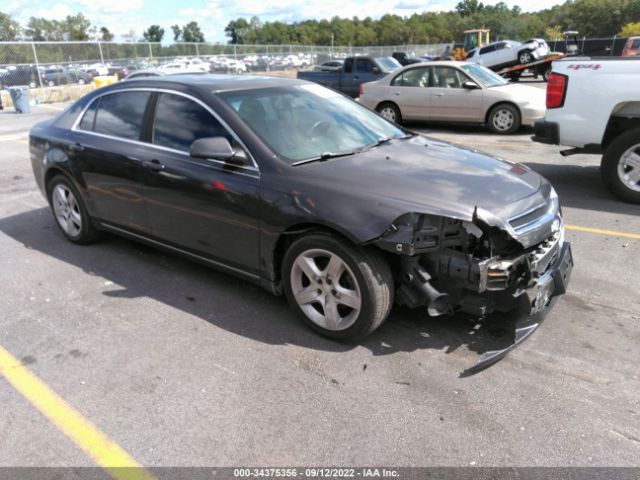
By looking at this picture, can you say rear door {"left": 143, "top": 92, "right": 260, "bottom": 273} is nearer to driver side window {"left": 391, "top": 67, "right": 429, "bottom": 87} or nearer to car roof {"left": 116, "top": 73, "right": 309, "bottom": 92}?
car roof {"left": 116, "top": 73, "right": 309, "bottom": 92}

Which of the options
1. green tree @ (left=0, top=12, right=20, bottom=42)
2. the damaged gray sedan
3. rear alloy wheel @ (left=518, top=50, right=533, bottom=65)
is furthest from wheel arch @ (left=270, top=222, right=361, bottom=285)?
green tree @ (left=0, top=12, right=20, bottom=42)

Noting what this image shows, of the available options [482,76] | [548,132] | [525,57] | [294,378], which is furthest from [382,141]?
[525,57]

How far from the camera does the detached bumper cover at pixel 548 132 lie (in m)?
6.36

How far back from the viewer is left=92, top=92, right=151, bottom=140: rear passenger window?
4.41m

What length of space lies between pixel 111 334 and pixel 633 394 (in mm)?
3311

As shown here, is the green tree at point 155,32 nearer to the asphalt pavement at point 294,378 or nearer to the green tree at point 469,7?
the green tree at point 469,7

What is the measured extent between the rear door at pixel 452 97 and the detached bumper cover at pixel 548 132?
14.9 ft

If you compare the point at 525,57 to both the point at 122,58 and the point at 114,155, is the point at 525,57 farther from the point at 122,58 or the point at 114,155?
the point at 114,155

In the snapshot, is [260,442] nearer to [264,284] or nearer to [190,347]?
[190,347]

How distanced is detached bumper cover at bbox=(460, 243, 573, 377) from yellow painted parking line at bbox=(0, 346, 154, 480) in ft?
6.23

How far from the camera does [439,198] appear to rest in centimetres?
310

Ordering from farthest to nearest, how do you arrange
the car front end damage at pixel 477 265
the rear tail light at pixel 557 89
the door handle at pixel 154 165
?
the rear tail light at pixel 557 89, the door handle at pixel 154 165, the car front end damage at pixel 477 265

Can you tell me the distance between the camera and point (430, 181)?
3.29 meters

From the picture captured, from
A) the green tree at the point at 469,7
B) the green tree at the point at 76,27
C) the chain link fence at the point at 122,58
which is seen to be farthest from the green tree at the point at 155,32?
the chain link fence at the point at 122,58
